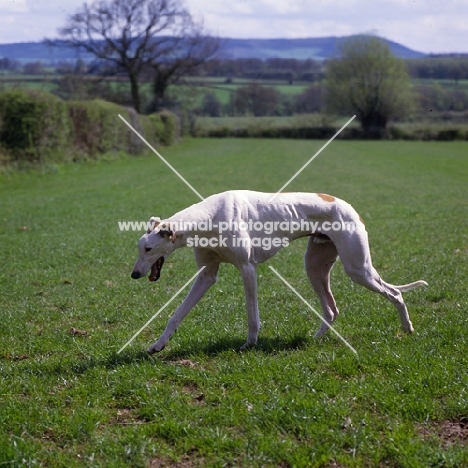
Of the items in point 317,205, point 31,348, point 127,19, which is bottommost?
point 31,348

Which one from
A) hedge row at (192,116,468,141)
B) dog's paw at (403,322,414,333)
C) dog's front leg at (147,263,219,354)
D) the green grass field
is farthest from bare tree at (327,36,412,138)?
dog's front leg at (147,263,219,354)

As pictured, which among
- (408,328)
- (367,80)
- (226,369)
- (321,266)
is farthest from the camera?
(367,80)

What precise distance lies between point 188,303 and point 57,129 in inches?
1081

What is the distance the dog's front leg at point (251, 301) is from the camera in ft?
22.5

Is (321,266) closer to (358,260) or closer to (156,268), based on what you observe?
(358,260)

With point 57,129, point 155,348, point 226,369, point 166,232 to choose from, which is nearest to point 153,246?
point 166,232

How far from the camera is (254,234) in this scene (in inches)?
274

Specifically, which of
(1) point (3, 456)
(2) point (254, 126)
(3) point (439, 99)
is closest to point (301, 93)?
(2) point (254, 126)

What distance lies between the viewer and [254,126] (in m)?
74.2

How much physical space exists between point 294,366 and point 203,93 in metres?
65.4

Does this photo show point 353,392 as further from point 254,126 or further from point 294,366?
point 254,126

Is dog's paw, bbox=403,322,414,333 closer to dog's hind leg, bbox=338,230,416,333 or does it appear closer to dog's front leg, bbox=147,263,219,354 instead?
dog's hind leg, bbox=338,230,416,333

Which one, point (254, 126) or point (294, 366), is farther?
point (254, 126)

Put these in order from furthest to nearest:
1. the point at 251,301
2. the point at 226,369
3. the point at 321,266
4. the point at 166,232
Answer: the point at 321,266 < the point at 251,301 < the point at 166,232 < the point at 226,369
